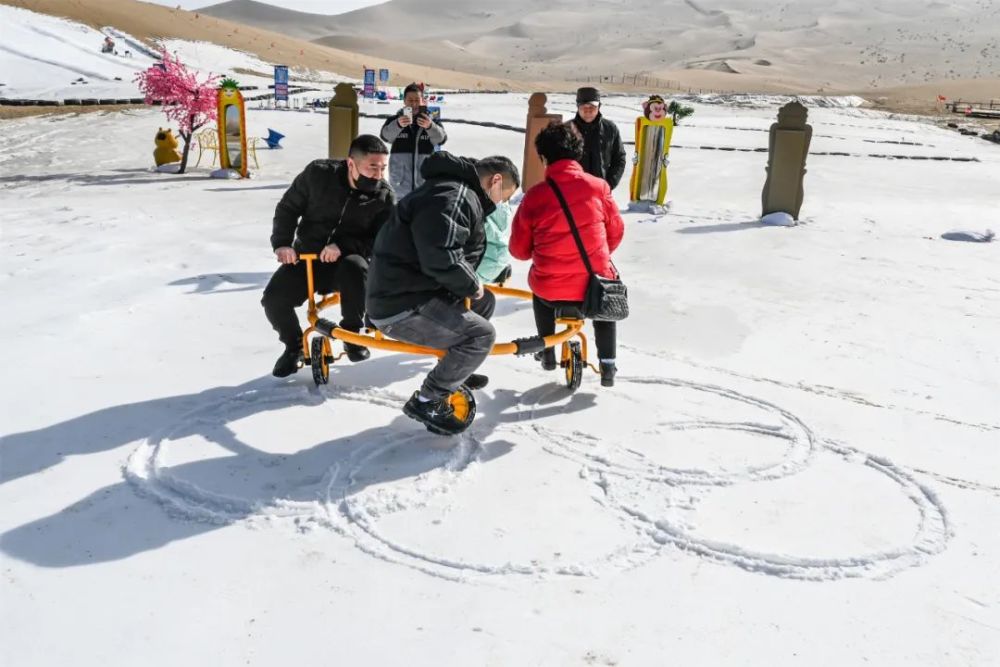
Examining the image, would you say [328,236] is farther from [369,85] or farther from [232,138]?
[369,85]

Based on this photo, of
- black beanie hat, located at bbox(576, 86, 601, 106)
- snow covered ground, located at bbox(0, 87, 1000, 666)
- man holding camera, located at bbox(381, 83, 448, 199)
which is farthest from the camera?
man holding camera, located at bbox(381, 83, 448, 199)

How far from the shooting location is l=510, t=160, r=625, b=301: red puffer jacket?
485cm

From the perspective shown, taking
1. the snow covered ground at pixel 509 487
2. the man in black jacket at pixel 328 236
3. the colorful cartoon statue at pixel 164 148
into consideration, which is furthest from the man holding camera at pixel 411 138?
the colorful cartoon statue at pixel 164 148

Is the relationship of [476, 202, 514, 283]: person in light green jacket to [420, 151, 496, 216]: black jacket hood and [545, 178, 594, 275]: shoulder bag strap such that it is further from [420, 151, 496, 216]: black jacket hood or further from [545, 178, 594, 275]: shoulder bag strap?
[420, 151, 496, 216]: black jacket hood

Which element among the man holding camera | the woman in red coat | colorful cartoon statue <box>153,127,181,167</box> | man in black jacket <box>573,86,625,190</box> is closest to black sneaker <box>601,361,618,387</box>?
the woman in red coat

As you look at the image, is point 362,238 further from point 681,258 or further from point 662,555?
point 681,258

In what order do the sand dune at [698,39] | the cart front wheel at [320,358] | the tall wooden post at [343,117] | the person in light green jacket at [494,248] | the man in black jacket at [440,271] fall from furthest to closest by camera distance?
the sand dune at [698,39]
the tall wooden post at [343,117]
the person in light green jacket at [494,248]
the cart front wheel at [320,358]
the man in black jacket at [440,271]

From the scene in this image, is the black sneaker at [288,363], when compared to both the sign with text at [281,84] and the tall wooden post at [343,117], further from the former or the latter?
the sign with text at [281,84]

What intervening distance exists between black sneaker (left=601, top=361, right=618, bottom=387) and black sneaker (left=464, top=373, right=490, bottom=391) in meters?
0.68

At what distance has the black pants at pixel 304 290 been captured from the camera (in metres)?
5.14

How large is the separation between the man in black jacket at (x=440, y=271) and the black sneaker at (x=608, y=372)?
98cm

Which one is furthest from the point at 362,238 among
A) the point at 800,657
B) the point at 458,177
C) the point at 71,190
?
the point at 71,190

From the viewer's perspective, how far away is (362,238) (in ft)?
17.8

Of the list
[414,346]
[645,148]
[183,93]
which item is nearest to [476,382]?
[414,346]
